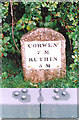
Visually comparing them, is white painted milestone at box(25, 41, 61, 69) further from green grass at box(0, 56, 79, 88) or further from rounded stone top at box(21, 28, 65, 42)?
green grass at box(0, 56, 79, 88)

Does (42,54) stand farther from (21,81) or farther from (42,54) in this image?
(21,81)

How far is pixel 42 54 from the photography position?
2.71 metres

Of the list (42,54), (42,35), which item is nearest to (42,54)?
(42,54)

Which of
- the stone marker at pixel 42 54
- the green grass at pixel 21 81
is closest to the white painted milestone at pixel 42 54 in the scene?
the stone marker at pixel 42 54

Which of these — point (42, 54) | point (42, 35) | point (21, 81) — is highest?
point (42, 35)

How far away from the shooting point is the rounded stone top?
2.68 m

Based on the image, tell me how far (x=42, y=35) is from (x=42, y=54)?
25 centimetres

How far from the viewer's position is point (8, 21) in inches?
128

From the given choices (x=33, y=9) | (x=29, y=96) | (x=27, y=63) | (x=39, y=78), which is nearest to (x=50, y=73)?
(x=39, y=78)

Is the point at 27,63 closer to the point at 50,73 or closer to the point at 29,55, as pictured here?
the point at 29,55

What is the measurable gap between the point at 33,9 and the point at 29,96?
1256 mm

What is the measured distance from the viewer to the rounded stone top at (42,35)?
268cm

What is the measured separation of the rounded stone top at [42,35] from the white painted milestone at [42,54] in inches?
1.6

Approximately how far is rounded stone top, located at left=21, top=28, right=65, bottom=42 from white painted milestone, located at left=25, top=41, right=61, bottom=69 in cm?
4
